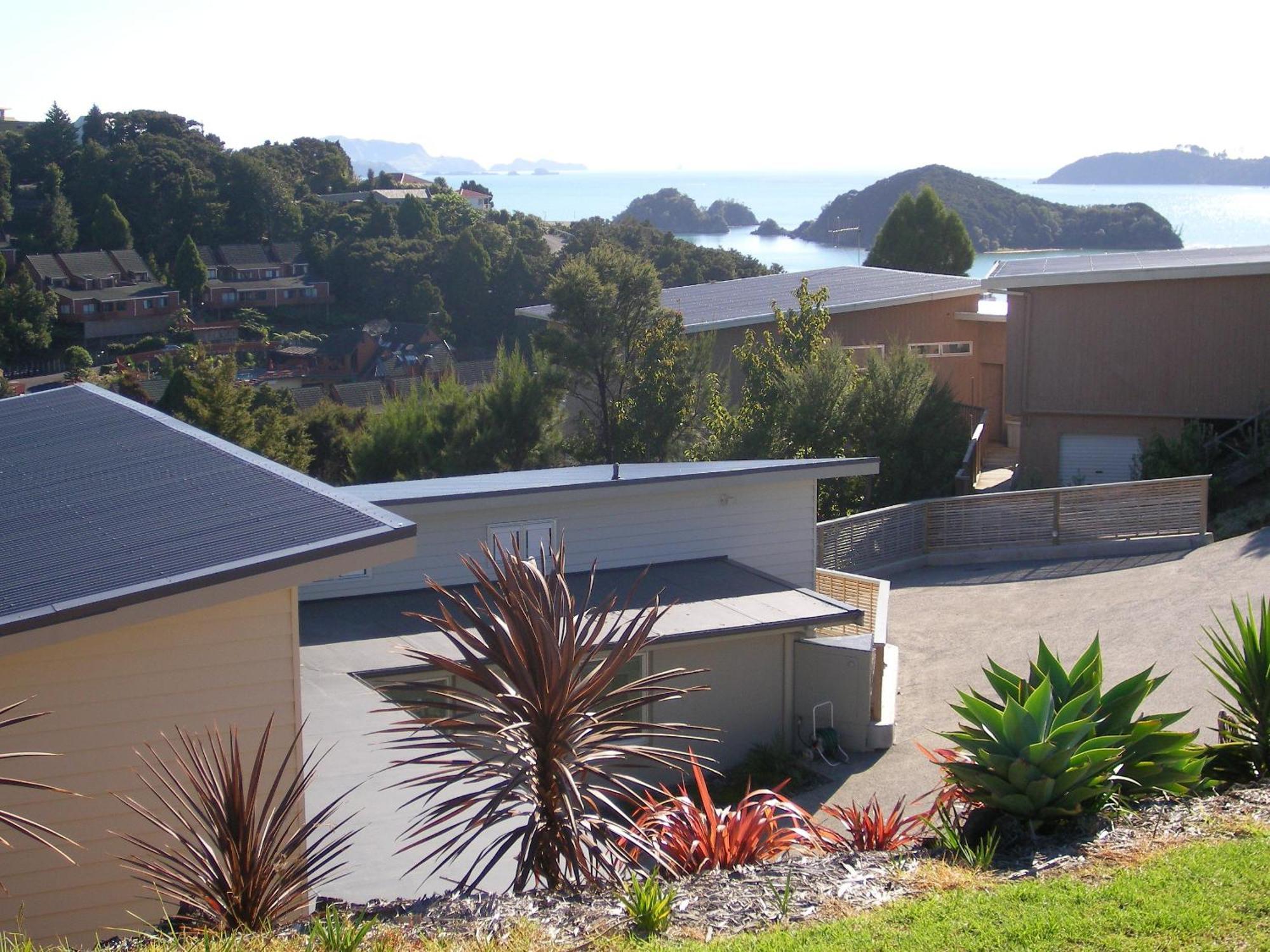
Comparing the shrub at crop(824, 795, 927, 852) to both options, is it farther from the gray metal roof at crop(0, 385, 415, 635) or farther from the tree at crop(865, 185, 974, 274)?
the tree at crop(865, 185, 974, 274)

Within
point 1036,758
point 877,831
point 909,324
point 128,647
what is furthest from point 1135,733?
point 909,324

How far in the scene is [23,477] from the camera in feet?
28.2

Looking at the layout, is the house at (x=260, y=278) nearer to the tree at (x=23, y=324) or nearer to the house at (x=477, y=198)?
the tree at (x=23, y=324)

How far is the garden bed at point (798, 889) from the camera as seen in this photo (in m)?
5.17

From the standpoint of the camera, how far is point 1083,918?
4879mm

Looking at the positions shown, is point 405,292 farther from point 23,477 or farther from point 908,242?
point 23,477

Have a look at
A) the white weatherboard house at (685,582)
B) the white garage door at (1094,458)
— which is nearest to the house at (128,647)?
the white weatherboard house at (685,582)

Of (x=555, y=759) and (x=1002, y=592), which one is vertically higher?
(x=555, y=759)

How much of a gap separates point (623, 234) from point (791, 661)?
7608 centimetres

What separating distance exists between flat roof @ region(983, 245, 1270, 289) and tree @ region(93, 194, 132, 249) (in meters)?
85.8

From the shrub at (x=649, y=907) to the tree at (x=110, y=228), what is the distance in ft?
340

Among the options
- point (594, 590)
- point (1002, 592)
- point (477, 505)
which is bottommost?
point (1002, 592)

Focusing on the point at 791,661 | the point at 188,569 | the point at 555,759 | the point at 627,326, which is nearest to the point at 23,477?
the point at 188,569

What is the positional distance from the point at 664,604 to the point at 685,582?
44.5 inches
